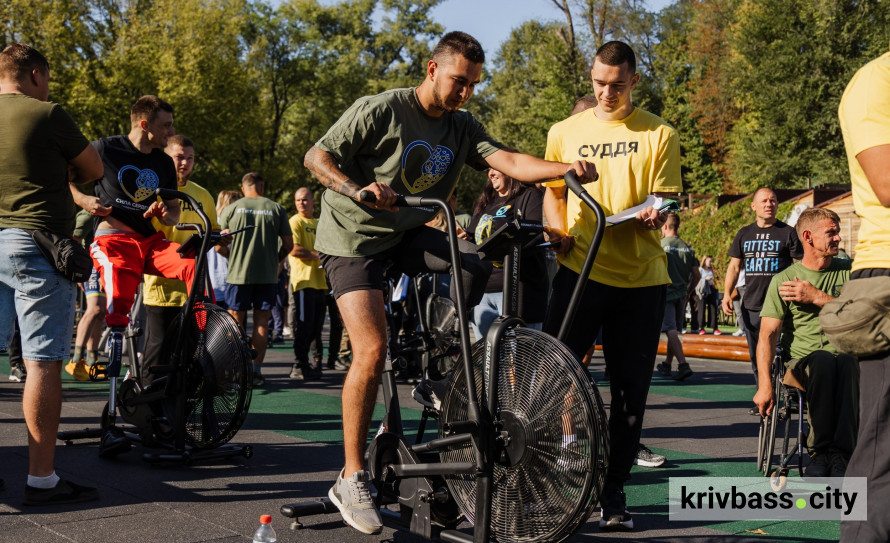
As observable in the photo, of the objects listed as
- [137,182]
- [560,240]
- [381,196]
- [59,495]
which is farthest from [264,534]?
[137,182]

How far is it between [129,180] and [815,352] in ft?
14.6

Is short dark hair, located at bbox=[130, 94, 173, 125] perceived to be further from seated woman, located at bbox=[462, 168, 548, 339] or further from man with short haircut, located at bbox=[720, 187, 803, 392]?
man with short haircut, located at bbox=[720, 187, 803, 392]

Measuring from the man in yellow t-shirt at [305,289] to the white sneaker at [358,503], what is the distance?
6.16m

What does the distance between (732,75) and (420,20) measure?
1897 centimetres

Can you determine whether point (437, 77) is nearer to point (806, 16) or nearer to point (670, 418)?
point (670, 418)

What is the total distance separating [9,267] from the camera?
4.50 metres

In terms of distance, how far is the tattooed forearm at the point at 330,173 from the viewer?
3828 millimetres

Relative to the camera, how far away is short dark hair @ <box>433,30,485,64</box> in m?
4.00

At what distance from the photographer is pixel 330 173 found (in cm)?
393

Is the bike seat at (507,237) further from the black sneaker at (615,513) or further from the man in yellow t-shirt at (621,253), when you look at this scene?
the black sneaker at (615,513)

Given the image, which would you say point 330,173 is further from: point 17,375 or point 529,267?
point 17,375

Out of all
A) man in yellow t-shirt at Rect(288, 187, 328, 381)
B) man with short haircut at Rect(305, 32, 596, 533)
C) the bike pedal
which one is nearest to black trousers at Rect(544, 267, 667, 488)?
man with short haircut at Rect(305, 32, 596, 533)

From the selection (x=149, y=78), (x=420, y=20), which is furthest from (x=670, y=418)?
(x=420, y=20)

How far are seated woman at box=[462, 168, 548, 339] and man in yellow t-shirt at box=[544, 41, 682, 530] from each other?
1.56 meters
